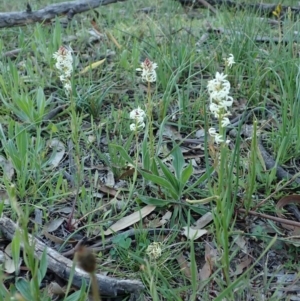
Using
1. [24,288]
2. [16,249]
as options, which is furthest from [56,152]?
[24,288]

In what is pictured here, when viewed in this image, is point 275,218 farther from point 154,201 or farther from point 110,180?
point 110,180

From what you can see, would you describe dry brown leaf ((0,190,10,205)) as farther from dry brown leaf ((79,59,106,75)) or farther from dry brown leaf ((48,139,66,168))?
dry brown leaf ((79,59,106,75))

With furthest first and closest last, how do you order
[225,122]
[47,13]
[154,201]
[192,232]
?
1. [47,13]
2. [154,201]
3. [192,232]
4. [225,122]

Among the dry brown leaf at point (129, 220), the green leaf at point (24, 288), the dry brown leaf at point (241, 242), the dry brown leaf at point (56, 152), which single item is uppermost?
the green leaf at point (24, 288)

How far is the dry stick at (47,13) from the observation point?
134 inches

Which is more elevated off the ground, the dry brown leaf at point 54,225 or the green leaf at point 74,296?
the green leaf at point 74,296

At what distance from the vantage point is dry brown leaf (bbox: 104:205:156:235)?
5.84 ft

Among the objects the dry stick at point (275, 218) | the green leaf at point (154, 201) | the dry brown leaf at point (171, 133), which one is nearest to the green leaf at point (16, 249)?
the green leaf at point (154, 201)

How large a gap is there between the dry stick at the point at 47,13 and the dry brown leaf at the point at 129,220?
2.02 m

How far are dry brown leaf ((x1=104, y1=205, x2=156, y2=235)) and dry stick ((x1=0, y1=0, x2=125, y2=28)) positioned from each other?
79.6 inches

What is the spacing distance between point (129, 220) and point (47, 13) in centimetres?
222

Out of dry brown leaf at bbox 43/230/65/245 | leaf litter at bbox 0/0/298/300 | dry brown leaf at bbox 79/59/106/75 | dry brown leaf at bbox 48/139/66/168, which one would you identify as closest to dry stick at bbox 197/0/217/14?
dry brown leaf at bbox 79/59/106/75

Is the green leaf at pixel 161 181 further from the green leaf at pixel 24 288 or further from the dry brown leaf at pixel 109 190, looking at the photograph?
the green leaf at pixel 24 288

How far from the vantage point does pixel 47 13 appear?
3570mm
